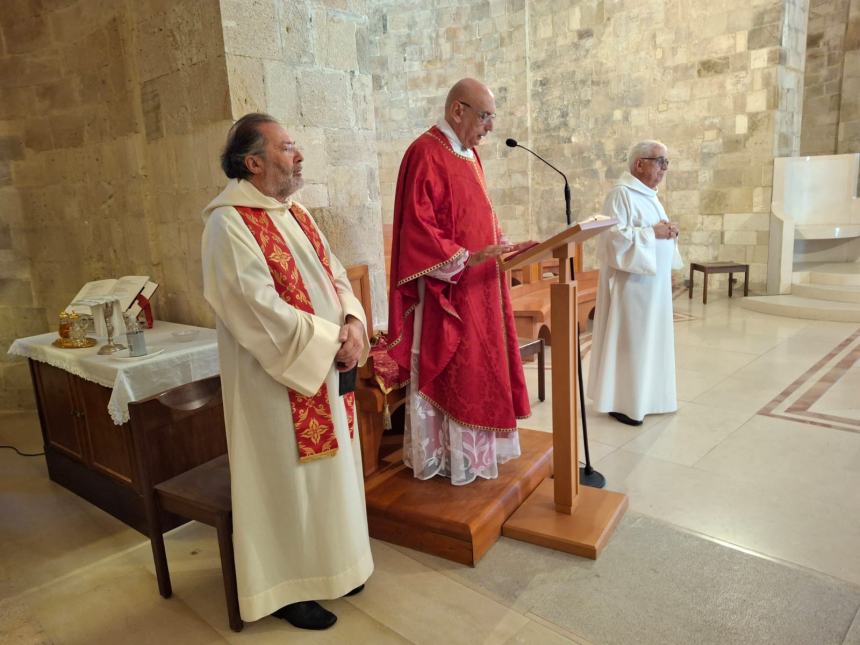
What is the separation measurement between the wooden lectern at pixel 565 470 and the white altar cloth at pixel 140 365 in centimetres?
154

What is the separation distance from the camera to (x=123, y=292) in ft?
10.8

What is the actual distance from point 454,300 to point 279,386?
90 centimetres

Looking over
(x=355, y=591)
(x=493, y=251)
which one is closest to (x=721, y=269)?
(x=493, y=251)

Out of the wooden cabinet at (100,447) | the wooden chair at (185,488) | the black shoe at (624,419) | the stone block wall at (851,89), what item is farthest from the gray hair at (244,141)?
the stone block wall at (851,89)

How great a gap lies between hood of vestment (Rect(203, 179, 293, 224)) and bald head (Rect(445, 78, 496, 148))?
92 centimetres

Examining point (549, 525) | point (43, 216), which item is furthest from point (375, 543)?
point (43, 216)

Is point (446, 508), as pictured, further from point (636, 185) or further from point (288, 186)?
point (636, 185)

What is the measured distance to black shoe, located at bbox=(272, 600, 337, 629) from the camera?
211cm

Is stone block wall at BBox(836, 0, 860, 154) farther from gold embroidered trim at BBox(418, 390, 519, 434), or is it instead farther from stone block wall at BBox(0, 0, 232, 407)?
stone block wall at BBox(0, 0, 232, 407)

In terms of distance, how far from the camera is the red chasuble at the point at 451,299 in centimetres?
254

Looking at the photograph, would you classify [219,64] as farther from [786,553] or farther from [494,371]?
[786,553]

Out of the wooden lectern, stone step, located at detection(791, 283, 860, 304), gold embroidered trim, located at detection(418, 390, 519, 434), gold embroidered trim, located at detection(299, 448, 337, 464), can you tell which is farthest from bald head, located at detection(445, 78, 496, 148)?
stone step, located at detection(791, 283, 860, 304)

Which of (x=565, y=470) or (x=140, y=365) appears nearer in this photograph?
(x=565, y=470)

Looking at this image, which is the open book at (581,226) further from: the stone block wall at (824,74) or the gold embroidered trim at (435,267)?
the stone block wall at (824,74)
